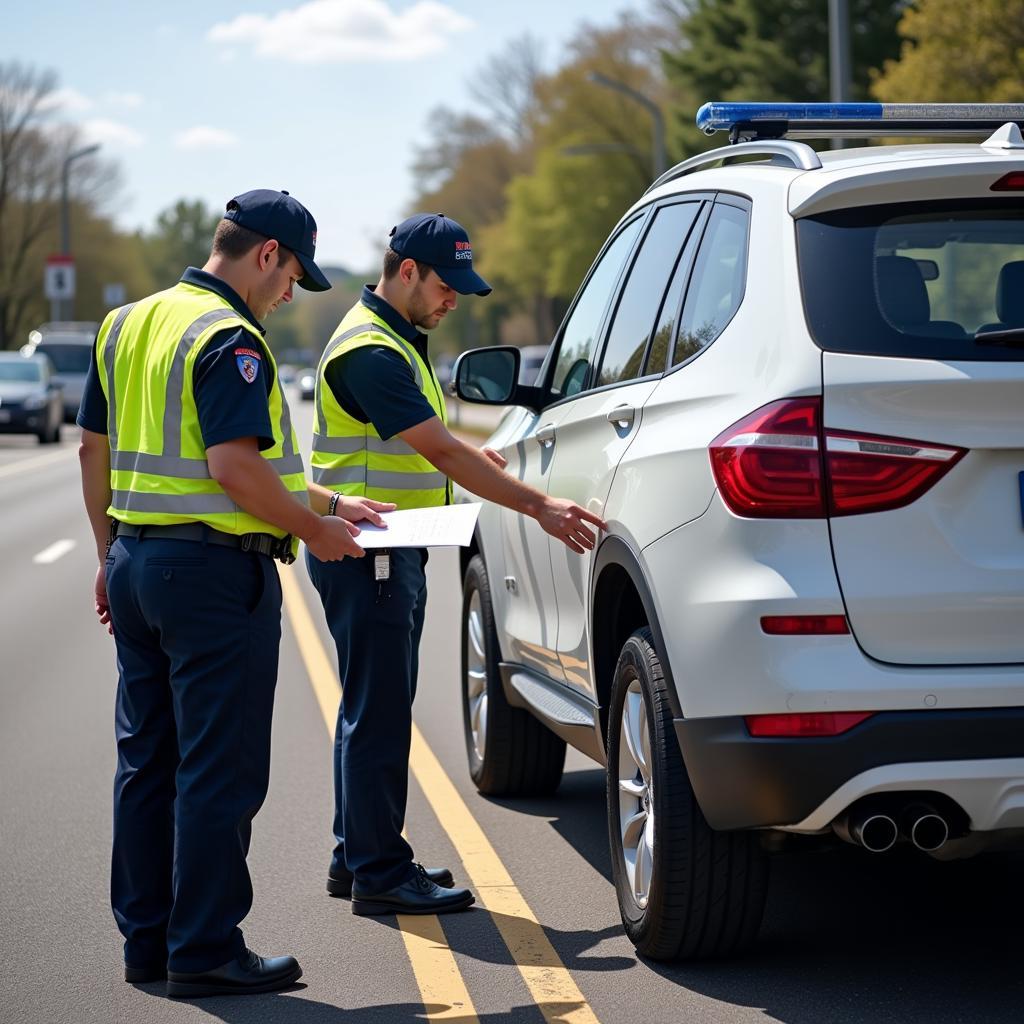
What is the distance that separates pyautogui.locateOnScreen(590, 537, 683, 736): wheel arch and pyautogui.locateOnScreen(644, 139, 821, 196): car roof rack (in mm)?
1047

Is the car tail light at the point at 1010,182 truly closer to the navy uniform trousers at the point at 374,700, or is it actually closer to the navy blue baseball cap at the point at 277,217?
the navy blue baseball cap at the point at 277,217

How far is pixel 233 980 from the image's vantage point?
14.9ft

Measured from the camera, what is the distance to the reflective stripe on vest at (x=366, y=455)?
5363 millimetres

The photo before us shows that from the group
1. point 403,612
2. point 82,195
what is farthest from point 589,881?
point 82,195

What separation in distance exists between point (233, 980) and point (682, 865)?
118cm

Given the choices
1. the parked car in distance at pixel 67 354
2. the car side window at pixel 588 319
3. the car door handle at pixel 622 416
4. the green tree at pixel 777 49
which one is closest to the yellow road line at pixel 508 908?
the car door handle at pixel 622 416

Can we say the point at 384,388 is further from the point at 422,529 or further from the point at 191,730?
the point at 191,730

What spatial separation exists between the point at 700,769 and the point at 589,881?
160 cm

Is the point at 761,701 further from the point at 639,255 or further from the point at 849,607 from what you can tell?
the point at 639,255

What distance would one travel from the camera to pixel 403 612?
5.34 m

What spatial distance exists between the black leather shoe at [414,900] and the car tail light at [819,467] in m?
1.86

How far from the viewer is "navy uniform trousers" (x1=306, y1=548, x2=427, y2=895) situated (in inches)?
209

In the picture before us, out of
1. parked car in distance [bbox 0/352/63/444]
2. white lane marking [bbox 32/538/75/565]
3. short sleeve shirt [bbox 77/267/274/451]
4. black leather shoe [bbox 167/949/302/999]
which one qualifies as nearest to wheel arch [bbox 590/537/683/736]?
A: short sleeve shirt [bbox 77/267/274/451]

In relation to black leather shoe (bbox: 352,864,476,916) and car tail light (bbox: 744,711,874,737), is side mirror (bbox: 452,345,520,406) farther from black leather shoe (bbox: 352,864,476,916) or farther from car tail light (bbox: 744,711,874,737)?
car tail light (bbox: 744,711,874,737)
